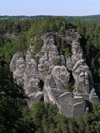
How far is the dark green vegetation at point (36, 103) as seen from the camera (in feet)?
41.2

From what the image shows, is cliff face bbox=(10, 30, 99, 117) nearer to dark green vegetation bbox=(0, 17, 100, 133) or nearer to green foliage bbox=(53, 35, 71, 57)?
green foliage bbox=(53, 35, 71, 57)

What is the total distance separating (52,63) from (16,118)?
18.9 metres

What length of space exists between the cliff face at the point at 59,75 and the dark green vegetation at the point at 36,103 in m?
0.69

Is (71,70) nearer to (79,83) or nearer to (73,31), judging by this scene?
Answer: (79,83)

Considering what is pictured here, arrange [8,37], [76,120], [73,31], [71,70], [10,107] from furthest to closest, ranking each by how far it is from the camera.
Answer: [8,37], [73,31], [71,70], [76,120], [10,107]

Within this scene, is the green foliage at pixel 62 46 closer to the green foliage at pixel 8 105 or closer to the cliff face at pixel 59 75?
the cliff face at pixel 59 75

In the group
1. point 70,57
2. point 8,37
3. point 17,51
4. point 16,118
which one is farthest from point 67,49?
point 16,118

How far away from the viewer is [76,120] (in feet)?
86.8

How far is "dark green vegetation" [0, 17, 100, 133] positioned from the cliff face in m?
0.69

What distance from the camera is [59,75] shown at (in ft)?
96.6

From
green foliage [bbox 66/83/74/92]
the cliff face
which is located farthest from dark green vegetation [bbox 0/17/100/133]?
the cliff face

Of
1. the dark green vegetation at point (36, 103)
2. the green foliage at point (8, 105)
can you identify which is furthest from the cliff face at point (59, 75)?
the green foliage at point (8, 105)

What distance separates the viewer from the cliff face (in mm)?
28094

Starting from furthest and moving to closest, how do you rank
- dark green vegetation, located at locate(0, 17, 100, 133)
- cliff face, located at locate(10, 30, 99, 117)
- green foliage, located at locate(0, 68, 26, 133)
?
cliff face, located at locate(10, 30, 99, 117) < dark green vegetation, located at locate(0, 17, 100, 133) < green foliage, located at locate(0, 68, 26, 133)
